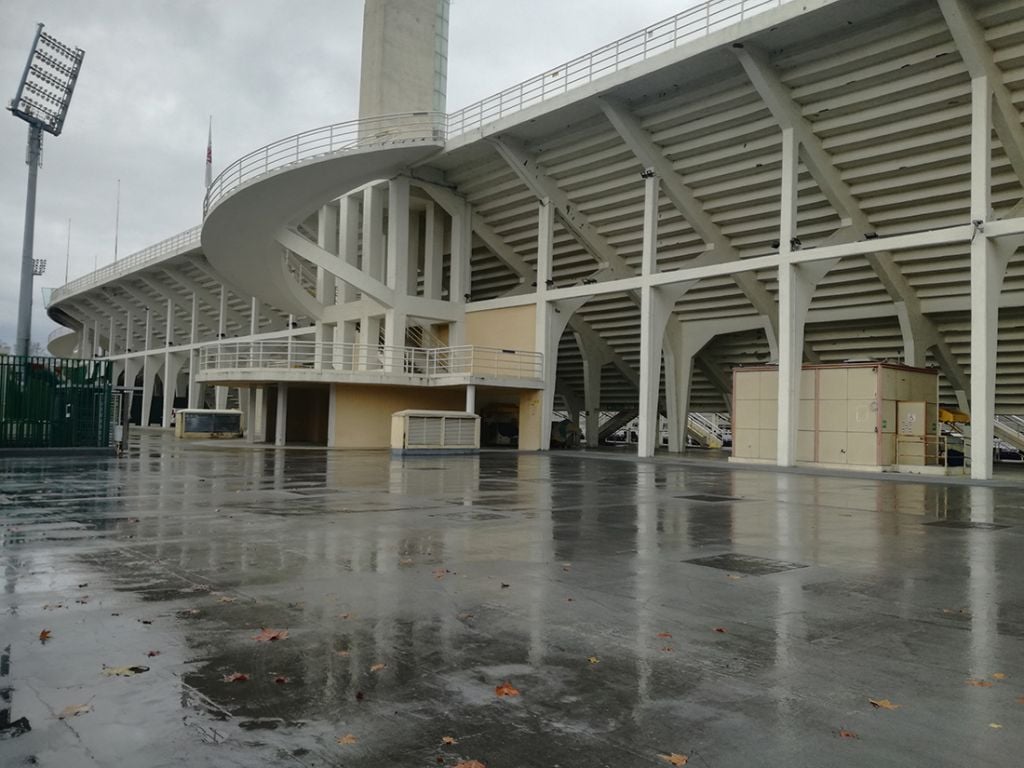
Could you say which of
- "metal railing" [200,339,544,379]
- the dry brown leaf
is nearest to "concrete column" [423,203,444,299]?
"metal railing" [200,339,544,379]

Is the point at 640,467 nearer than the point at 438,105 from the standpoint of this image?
Yes

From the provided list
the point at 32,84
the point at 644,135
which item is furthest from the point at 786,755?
the point at 32,84

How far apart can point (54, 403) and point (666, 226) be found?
21159 millimetres

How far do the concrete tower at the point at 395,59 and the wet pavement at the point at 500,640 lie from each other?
36.9 meters

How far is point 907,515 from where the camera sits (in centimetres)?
1202

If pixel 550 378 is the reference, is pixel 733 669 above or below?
below

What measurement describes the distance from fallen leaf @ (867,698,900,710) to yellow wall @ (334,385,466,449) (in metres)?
29.6

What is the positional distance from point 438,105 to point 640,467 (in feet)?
134

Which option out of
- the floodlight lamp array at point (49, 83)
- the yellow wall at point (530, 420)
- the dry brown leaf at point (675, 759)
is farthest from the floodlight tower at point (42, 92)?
the dry brown leaf at point (675, 759)

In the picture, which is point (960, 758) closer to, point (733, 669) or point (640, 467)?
point (733, 669)

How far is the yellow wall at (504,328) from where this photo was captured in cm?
3350

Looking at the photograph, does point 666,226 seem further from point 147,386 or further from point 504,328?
point 147,386

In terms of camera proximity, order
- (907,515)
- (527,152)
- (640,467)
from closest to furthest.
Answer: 1. (907,515)
2. (640,467)
3. (527,152)

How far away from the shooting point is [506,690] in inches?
153
